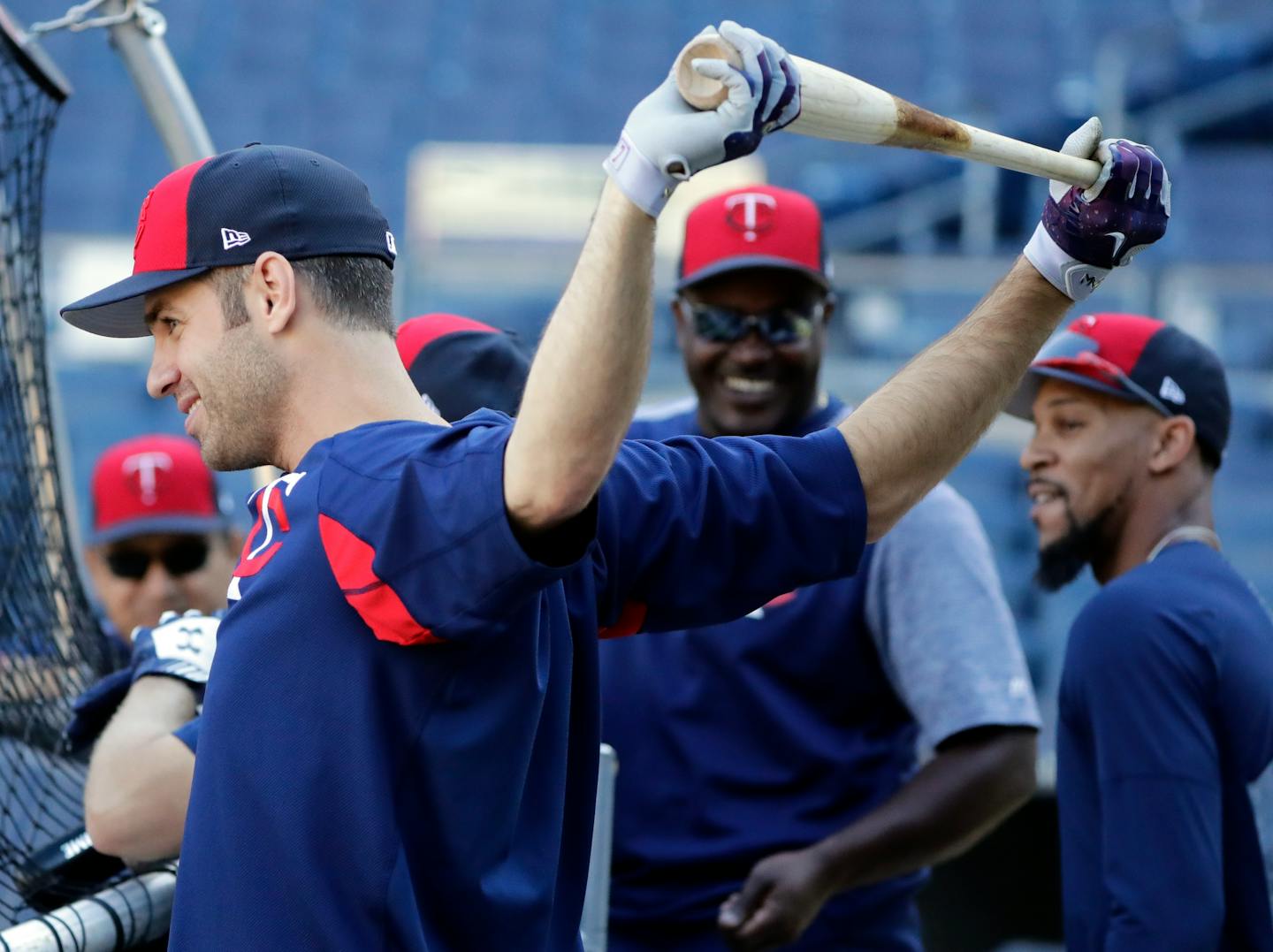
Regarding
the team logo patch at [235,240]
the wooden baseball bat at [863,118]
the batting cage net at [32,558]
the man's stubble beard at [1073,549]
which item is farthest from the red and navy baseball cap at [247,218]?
the man's stubble beard at [1073,549]

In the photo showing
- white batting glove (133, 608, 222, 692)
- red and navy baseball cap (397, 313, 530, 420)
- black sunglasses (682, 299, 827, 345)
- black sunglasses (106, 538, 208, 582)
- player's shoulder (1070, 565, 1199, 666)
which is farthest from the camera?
black sunglasses (106, 538, 208, 582)

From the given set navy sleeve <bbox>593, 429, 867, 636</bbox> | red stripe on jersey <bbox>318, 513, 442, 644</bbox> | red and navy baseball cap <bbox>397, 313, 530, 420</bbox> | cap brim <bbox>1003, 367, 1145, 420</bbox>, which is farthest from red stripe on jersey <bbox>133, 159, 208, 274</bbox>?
cap brim <bbox>1003, 367, 1145, 420</bbox>

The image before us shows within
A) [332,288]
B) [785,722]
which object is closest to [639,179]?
[332,288]

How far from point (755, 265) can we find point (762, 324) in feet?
0.34

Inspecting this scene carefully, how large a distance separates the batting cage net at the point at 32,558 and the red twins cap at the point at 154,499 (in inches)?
17.5

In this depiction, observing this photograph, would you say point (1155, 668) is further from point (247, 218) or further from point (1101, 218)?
point (247, 218)

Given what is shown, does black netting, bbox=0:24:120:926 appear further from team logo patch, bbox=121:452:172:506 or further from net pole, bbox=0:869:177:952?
team logo patch, bbox=121:452:172:506

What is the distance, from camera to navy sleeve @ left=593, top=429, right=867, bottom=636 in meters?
1.44

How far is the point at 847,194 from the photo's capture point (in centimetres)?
916

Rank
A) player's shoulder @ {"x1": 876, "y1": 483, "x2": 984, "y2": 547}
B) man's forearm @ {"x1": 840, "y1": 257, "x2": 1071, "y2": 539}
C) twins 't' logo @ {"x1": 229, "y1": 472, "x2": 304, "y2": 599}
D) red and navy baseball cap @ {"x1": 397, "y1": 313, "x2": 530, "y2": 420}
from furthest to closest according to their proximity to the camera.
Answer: player's shoulder @ {"x1": 876, "y1": 483, "x2": 984, "y2": 547} → red and navy baseball cap @ {"x1": 397, "y1": 313, "x2": 530, "y2": 420} → man's forearm @ {"x1": 840, "y1": 257, "x2": 1071, "y2": 539} → twins 't' logo @ {"x1": 229, "y1": 472, "x2": 304, "y2": 599}

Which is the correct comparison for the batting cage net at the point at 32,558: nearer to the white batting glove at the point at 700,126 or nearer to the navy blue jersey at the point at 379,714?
the navy blue jersey at the point at 379,714

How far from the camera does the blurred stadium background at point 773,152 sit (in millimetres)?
6211

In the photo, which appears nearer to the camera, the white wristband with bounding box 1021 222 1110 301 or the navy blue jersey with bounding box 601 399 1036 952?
the white wristband with bounding box 1021 222 1110 301

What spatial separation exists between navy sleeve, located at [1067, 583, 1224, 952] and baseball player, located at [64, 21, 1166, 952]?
25.7 inches
